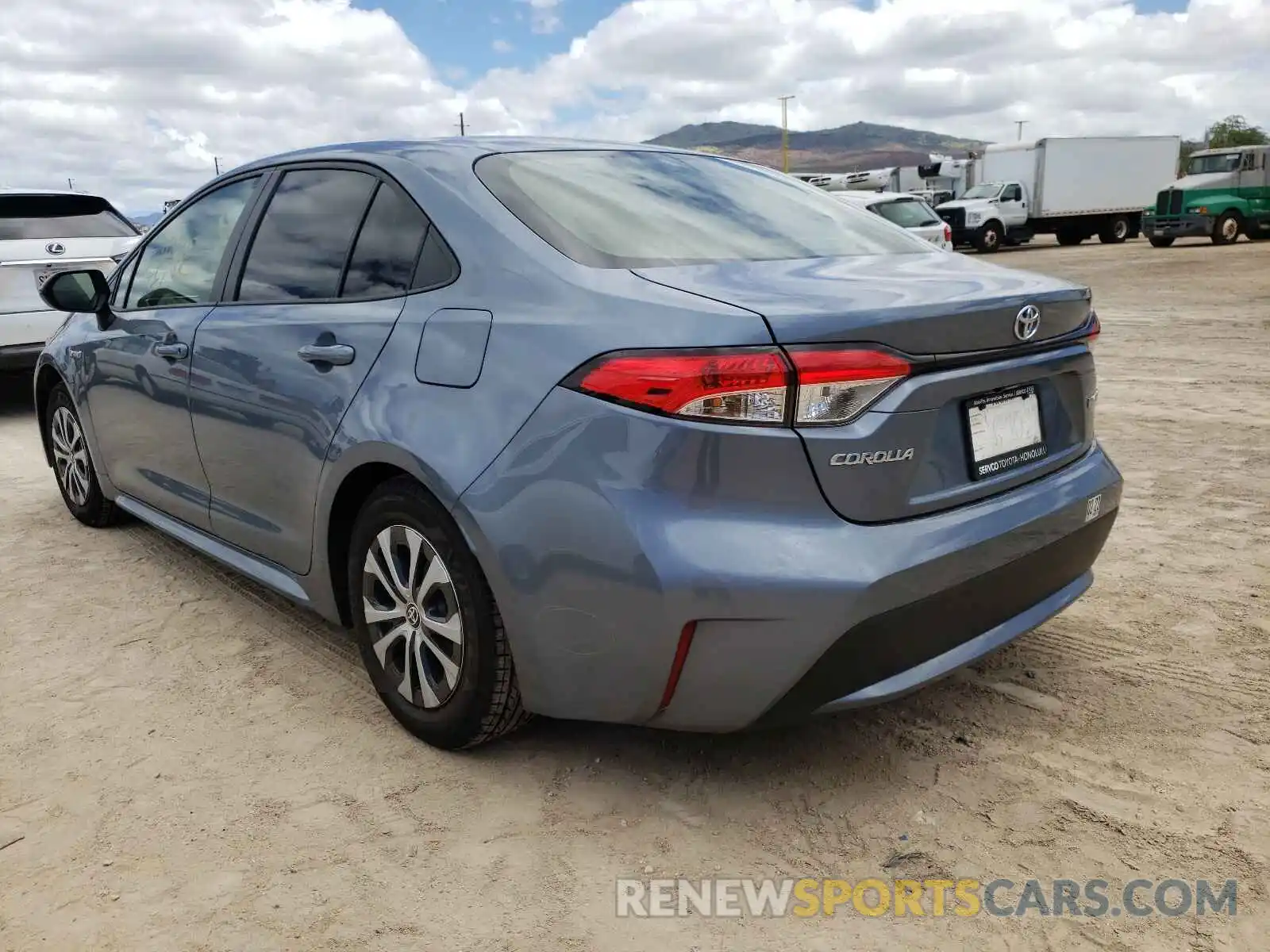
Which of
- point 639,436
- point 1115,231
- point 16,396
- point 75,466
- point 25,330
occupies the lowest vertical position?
point 1115,231

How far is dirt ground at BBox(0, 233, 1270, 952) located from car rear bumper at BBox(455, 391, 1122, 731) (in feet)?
1.08

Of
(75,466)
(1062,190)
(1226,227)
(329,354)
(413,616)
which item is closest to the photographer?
(413,616)

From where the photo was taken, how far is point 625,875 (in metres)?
2.27

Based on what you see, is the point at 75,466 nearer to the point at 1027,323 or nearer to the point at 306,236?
the point at 306,236

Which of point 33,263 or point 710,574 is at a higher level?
point 33,263

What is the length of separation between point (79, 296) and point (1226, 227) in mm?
27940

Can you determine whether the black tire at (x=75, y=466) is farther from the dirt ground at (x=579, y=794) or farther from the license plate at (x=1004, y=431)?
the license plate at (x=1004, y=431)

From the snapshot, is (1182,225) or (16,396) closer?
(16,396)

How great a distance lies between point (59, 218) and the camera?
785 cm

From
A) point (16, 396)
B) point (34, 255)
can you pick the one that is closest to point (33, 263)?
point (34, 255)

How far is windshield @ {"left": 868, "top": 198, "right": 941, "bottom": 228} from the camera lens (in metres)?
17.9

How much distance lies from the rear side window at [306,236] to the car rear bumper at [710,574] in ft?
3.52

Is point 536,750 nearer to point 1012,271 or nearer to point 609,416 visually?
point 609,416

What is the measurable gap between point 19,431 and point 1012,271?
24.5ft
